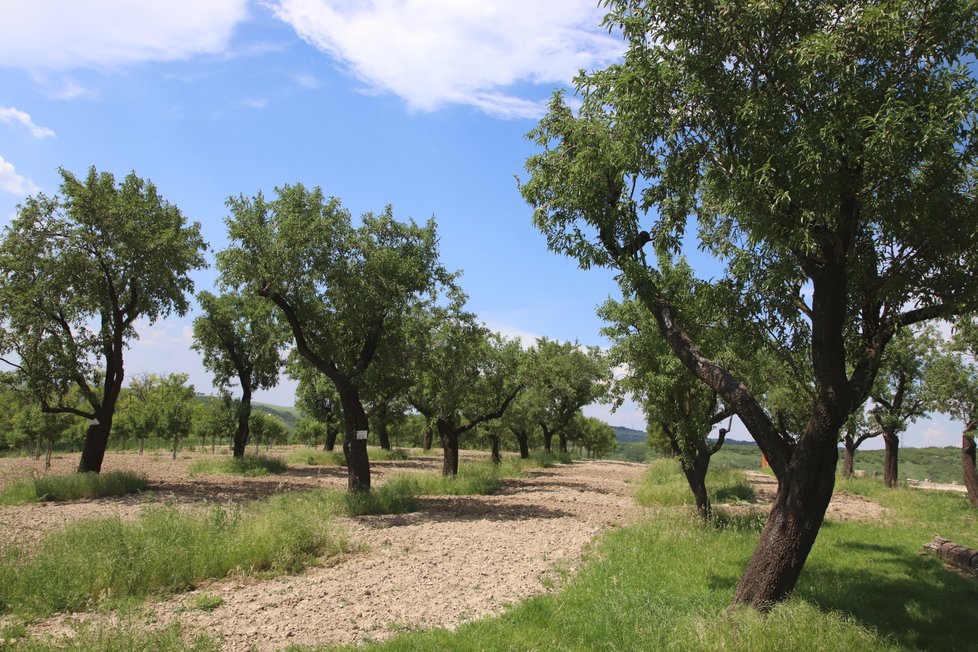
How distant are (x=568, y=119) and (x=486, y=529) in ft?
27.1

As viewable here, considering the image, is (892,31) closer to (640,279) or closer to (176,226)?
(640,279)

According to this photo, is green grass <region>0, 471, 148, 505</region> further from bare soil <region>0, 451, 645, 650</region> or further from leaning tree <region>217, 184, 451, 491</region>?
leaning tree <region>217, 184, 451, 491</region>

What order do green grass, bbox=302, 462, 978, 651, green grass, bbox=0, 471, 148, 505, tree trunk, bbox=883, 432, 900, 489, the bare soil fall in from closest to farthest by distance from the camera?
green grass, bbox=302, 462, 978, 651
the bare soil
green grass, bbox=0, 471, 148, 505
tree trunk, bbox=883, 432, 900, 489

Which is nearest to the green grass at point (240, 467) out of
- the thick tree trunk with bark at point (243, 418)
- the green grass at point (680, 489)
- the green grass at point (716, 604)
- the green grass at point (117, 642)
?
the thick tree trunk with bark at point (243, 418)

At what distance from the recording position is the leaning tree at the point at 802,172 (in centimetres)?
563

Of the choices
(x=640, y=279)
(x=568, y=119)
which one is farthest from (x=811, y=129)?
(x=568, y=119)

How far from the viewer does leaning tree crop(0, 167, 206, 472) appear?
16.1m

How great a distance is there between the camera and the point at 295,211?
47.4ft

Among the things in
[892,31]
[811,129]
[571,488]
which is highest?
[892,31]

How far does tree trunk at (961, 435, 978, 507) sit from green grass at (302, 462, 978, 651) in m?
7.55

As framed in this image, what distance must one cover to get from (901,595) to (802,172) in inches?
252

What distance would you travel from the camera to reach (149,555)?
7.42 metres

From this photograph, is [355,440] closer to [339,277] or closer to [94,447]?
[339,277]

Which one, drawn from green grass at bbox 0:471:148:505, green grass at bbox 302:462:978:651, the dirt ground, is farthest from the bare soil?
green grass at bbox 0:471:148:505
